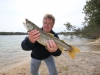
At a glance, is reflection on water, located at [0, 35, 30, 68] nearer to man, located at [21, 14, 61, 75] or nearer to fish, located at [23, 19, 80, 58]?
man, located at [21, 14, 61, 75]

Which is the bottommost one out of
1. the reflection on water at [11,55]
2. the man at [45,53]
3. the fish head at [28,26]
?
the reflection on water at [11,55]

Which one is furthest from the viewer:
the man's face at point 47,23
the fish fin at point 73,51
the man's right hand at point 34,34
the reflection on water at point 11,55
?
the reflection on water at point 11,55

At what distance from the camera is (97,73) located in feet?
23.2

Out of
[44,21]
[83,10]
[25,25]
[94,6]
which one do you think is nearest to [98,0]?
[94,6]

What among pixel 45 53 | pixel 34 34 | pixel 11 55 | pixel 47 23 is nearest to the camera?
pixel 34 34

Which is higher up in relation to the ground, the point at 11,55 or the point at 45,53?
the point at 45,53

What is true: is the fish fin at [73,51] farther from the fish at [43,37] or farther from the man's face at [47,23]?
the man's face at [47,23]

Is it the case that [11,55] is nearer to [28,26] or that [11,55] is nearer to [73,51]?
[73,51]

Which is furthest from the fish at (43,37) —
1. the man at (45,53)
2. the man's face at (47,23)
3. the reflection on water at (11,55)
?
the reflection on water at (11,55)

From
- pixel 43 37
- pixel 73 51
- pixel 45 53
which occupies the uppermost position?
pixel 43 37

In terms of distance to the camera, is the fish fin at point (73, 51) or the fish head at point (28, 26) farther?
the fish fin at point (73, 51)

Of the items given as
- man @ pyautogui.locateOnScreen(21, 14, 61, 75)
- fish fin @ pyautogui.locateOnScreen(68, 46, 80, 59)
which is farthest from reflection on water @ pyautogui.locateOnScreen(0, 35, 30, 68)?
fish fin @ pyautogui.locateOnScreen(68, 46, 80, 59)

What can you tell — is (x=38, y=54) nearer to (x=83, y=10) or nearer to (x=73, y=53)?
(x=73, y=53)

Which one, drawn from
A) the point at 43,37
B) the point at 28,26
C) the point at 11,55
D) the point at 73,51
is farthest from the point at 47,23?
the point at 11,55
